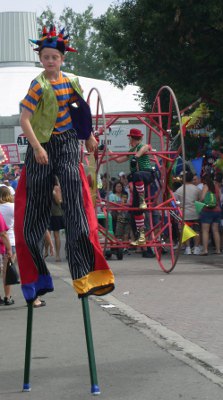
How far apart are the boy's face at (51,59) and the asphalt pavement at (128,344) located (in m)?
2.04

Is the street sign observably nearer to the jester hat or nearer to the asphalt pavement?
the asphalt pavement

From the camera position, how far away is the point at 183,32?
21.2 m

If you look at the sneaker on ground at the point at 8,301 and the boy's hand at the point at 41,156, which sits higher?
the boy's hand at the point at 41,156

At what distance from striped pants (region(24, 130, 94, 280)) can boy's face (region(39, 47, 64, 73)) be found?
417 mm

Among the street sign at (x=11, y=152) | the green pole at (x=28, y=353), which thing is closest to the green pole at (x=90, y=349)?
the green pole at (x=28, y=353)

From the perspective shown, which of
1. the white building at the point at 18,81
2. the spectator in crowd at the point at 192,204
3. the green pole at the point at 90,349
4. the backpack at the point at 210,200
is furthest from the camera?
the white building at the point at 18,81

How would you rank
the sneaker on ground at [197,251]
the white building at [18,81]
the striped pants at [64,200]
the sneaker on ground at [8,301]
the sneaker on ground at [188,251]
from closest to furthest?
the striped pants at [64,200]
the sneaker on ground at [8,301]
the sneaker on ground at [197,251]
the sneaker on ground at [188,251]
the white building at [18,81]

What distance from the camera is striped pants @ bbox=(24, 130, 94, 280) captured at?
6.75 m

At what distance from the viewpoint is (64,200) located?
6773mm

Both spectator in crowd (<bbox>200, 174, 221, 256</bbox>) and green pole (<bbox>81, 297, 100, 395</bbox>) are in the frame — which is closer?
green pole (<bbox>81, 297, 100, 395</bbox>)

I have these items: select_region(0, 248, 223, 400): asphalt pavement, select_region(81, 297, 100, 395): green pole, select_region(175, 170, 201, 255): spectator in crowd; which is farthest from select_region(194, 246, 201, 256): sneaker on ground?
select_region(81, 297, 100, 395): green pole

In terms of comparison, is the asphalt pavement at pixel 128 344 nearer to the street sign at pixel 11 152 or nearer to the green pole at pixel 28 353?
the green pole at pixel 28 353

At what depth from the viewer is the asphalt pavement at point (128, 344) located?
Result: 689 cm

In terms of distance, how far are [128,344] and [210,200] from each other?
12.3 meters
